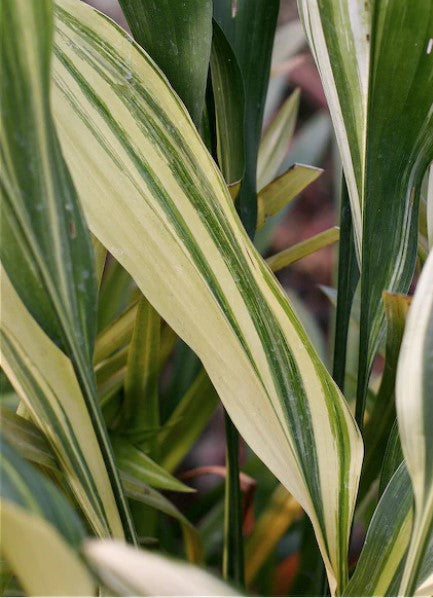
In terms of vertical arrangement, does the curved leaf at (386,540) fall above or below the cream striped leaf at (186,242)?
below

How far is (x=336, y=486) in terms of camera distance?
1.07ft

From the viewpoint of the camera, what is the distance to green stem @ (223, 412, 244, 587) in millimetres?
445

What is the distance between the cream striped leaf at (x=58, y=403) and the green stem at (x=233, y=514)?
128 mm

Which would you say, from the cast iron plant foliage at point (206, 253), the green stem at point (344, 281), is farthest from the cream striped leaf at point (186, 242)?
the green stem at point (344, 281)

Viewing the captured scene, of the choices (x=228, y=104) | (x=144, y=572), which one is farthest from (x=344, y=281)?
(x=144, y=572)

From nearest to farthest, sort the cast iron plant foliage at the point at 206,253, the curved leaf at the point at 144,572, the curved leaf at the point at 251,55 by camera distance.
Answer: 1. the curved leaf at the point at 144,572
2. the cast iron plant foliage at the point at 206,253
3. the curved leaf at the point at 251,55

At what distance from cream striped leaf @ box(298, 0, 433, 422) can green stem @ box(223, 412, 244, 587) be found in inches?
4.5

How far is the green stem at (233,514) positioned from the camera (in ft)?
1.46

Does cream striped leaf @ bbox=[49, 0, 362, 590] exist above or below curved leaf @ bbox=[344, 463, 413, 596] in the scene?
above

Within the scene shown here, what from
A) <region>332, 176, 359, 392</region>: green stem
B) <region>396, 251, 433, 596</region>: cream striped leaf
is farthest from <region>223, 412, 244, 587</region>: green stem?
<region>396, 251, 433, 596</region>: cream striped leaf

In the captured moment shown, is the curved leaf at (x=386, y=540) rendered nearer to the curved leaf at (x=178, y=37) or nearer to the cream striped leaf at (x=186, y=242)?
the cream striped leaf at (x=186, y=242)

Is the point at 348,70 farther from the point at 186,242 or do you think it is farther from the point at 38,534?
the point at 38,534

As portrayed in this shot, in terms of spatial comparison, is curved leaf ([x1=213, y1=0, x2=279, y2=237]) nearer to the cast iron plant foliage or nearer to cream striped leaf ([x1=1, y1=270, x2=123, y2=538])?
the cast iron plant foliage

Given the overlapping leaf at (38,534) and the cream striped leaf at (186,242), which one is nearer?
the overlapping leaf at (38,534)
